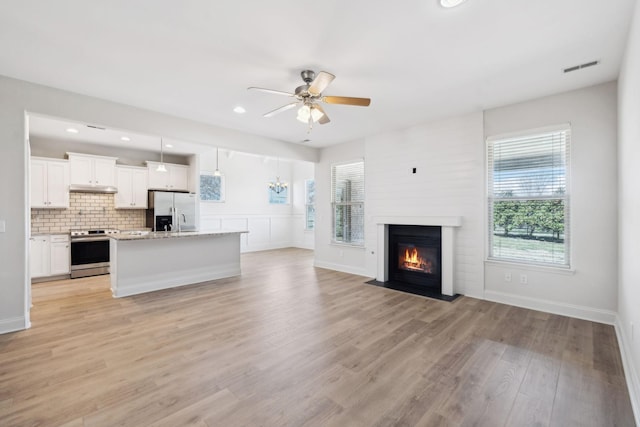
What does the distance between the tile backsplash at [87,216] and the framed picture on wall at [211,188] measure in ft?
5.69

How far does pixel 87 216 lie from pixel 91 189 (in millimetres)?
658

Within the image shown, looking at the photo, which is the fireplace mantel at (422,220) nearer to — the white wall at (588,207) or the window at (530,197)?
the window at (530,197)

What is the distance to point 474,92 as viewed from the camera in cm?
367

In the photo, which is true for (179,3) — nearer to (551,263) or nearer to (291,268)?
(551,263)

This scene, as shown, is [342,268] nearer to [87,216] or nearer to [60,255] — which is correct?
[60,255]

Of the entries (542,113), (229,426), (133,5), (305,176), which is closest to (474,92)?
(542,113)

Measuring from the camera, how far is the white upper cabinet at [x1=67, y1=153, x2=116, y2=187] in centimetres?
597

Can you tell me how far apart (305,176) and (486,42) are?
313 inches

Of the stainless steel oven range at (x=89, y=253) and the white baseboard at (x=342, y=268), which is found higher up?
the stainless steel oven range at (x=89, y=253)

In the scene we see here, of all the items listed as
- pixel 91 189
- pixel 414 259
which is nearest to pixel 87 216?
pixel 91 189

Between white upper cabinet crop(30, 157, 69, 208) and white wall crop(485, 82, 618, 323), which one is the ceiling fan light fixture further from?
white upper cabinet crop(30, 157, 69, 208)

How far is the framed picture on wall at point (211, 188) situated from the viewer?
8477mm

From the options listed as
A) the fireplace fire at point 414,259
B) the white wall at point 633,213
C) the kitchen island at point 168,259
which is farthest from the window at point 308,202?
the white wall at point 633,213

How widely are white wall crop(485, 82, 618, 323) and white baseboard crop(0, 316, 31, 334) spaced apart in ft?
20.5
